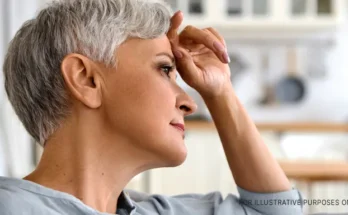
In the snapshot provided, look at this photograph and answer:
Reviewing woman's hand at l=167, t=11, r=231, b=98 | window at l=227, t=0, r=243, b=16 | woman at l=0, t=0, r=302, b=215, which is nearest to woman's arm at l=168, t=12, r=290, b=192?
woman's hand at l=167, t=11, r=231, b=98

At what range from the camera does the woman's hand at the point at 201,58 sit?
4.37ft

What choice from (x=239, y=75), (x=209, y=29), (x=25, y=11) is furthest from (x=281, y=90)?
(x=209, y=29)

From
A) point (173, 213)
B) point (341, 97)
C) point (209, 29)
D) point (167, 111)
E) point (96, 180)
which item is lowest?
point (341, 97)

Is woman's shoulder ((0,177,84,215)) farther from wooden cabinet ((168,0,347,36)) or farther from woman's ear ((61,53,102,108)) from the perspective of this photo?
wooden cabinet ((168,0,347,36))

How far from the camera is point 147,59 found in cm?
124

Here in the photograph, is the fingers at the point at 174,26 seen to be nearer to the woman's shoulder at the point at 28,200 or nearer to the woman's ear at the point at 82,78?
the woman's ear at the point at 82,78

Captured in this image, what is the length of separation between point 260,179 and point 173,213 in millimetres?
207

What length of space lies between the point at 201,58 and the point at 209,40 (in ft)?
0.25

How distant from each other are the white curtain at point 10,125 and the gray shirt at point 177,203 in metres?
1.33

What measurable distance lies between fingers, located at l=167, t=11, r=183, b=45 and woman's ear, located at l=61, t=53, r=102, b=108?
0.61 feet

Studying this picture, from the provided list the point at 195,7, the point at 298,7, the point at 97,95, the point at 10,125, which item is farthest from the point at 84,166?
the point at 298,7

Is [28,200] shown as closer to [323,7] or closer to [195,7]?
[195,7]

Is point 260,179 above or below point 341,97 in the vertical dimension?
above

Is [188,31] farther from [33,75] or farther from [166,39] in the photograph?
[33,75]
